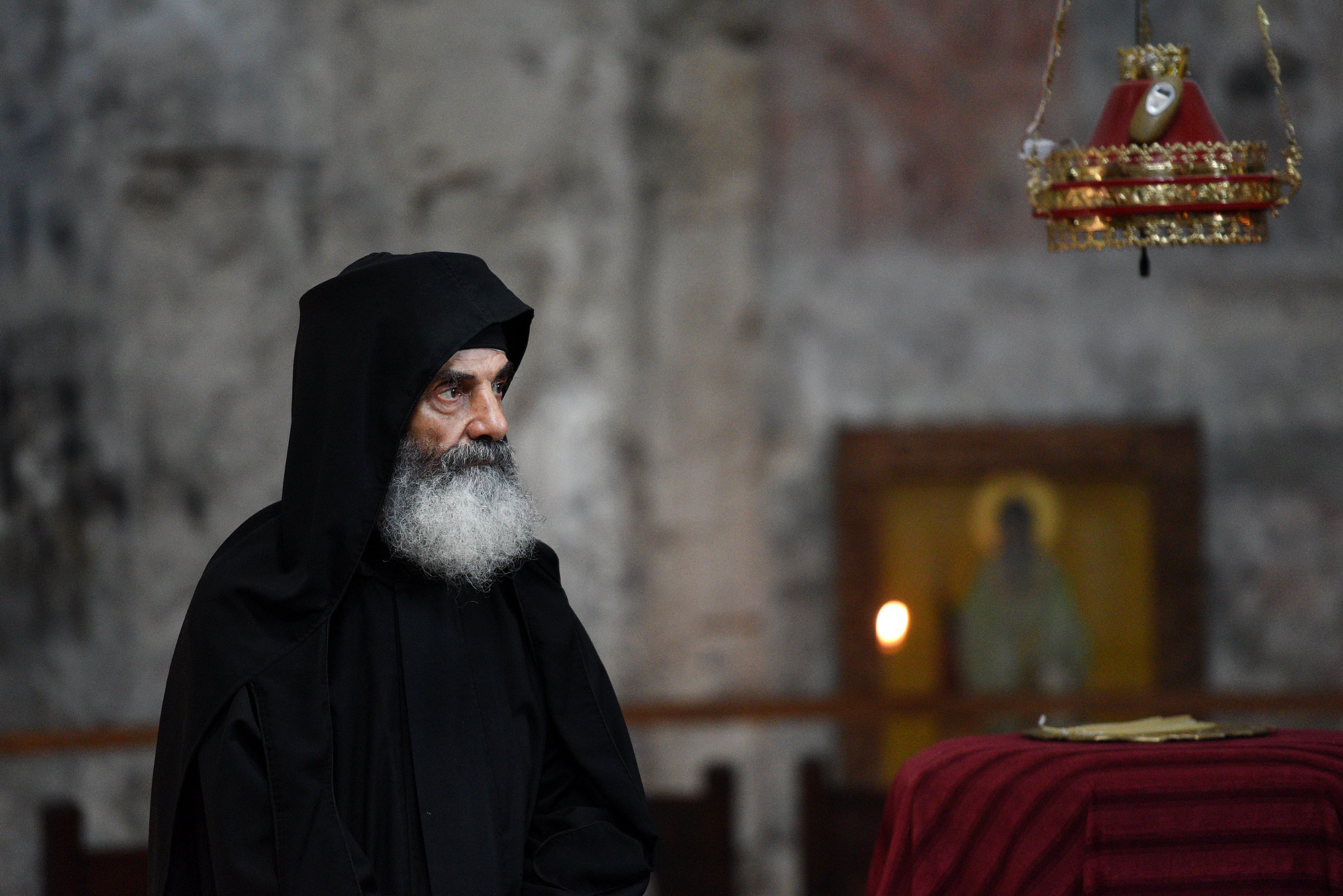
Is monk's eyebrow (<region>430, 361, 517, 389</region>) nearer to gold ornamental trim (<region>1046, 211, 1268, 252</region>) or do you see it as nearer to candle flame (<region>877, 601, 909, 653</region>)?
gold ornamental trim (<region>1046, 211, 1268, 252</region>)

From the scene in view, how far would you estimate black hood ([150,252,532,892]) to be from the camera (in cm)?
218

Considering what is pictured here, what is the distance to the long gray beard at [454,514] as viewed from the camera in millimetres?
2271

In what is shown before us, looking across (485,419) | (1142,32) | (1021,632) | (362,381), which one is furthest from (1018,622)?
(362,381)

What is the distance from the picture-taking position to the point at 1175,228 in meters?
2.82

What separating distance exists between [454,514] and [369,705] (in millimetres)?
303

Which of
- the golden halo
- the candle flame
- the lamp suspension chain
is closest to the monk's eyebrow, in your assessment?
the lamp suspension chain

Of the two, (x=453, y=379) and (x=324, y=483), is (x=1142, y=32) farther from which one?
→ (x=324, y=483)

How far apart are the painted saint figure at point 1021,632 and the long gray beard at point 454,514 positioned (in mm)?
3848

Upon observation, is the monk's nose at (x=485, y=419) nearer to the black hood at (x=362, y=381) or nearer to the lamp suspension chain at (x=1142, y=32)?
the black hood at (x=362, y=381)

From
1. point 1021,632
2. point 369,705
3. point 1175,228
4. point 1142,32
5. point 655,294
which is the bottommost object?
point 1021,632

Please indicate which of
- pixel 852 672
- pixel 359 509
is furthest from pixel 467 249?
pixel 359 509

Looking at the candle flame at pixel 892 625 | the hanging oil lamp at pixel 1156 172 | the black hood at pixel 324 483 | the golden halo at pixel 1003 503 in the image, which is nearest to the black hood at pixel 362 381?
the black hood at pixel 324 483

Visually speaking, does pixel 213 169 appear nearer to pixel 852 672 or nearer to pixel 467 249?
pixel 467 249

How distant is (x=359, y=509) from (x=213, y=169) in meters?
3.99
